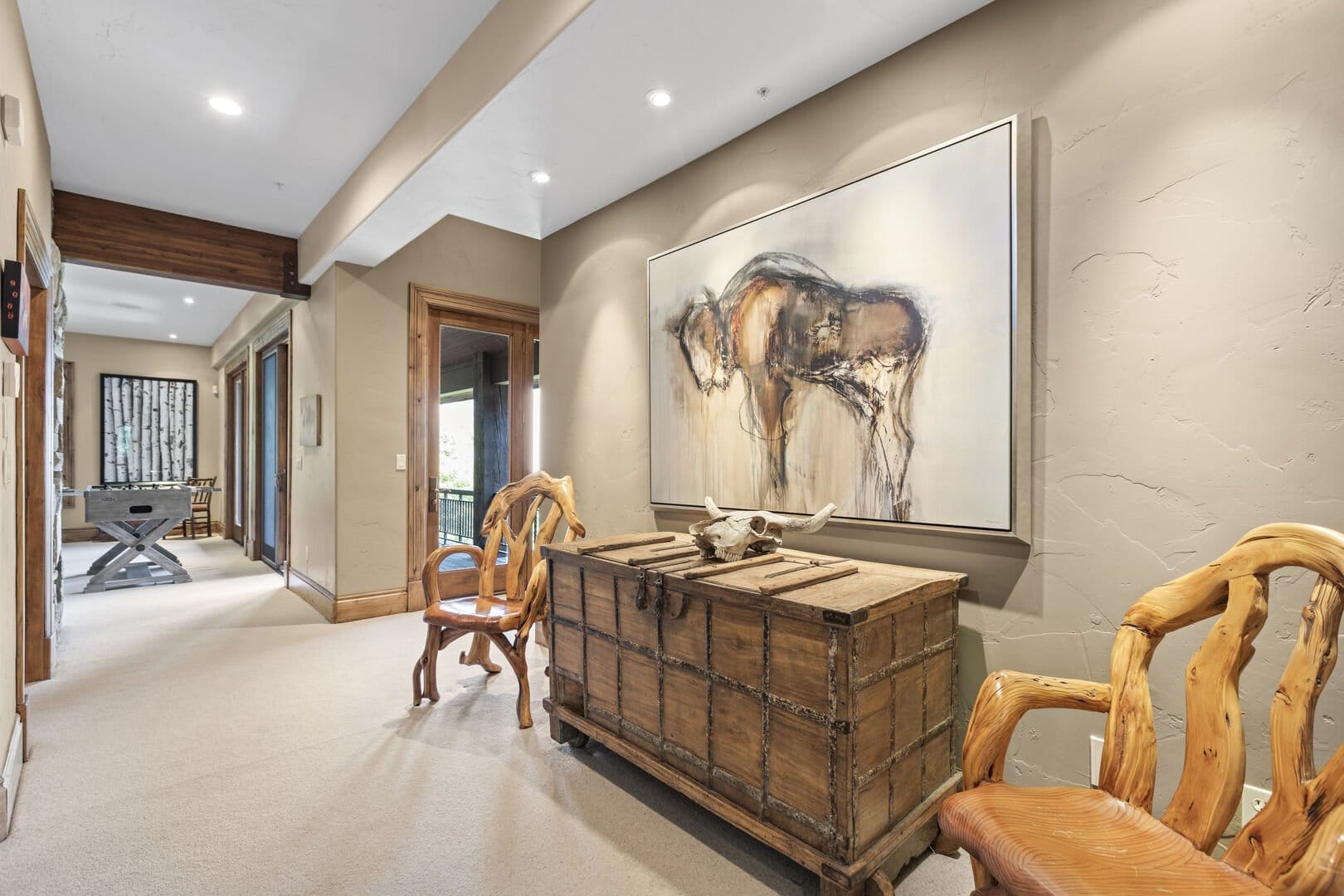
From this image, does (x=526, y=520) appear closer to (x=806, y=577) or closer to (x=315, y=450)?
(x=806, y=577)

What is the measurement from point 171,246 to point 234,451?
15.2ft

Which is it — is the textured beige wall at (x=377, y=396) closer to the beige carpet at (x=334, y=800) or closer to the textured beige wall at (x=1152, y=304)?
the beige carpet at (x=334, y=800)

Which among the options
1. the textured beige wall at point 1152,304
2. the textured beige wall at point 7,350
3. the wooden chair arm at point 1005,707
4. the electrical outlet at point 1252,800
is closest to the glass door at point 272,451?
the textured beige wall at point 7,350

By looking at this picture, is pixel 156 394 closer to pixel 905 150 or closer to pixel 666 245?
pixel 666 245

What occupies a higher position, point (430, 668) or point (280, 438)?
point (280, 438)

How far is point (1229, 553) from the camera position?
3.81 feet

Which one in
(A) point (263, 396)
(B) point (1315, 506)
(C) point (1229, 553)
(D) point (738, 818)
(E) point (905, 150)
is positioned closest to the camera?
(C) point (1229, 553)

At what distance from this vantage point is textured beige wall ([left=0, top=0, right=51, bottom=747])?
197cm

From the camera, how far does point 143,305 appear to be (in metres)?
6.45

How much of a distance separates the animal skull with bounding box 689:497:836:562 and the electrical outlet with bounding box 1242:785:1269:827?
1.13 m

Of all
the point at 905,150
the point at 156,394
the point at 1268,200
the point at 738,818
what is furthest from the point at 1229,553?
the point at 156,394

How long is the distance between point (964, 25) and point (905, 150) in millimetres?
355

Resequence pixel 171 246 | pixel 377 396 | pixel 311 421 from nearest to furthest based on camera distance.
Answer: pixel 171 246 < pixel 377 396 < pixel 311 421

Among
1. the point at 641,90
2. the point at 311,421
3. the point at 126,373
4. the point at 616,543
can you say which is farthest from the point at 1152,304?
the point at 126,373
